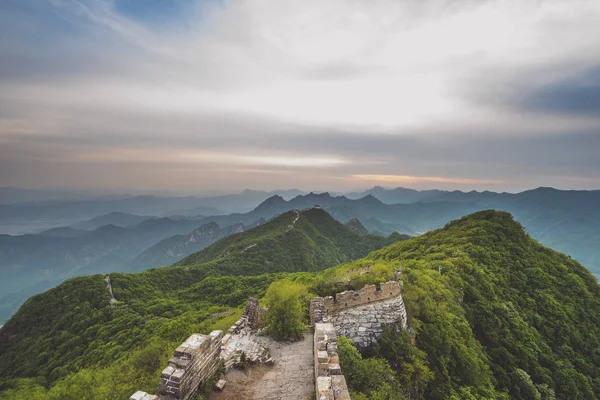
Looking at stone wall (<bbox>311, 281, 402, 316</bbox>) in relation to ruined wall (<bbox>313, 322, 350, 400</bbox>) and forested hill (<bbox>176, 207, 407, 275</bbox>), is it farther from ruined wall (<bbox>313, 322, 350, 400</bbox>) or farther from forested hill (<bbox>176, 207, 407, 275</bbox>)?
forested hill (<bbox>176, 207, 407, 275</bbox>)

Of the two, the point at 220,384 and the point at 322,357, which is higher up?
the point at 322,357

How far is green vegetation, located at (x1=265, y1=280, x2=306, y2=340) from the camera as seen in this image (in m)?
13.2

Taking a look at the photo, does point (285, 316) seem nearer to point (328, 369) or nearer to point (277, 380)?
point (277, 380)

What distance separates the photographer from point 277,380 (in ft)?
34.3

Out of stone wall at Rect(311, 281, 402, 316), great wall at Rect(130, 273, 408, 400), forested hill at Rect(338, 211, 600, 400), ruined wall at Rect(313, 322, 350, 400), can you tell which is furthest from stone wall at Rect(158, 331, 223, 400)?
forested hill at Rect(338, 211, 600, 400)

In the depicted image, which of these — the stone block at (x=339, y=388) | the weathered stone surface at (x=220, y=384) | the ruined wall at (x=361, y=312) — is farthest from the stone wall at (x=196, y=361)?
the stone block at (x=339, y=388)

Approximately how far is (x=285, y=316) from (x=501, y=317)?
19.5 m

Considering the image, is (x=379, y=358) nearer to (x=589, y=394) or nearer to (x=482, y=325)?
(x=482, y=325)

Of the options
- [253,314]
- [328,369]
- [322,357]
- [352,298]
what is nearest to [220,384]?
[322,357]

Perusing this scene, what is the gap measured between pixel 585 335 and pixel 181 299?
198ft

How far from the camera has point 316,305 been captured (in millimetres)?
14055

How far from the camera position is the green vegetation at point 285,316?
522 inches

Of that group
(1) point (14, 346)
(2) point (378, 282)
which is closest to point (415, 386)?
(2) point (378, 282)

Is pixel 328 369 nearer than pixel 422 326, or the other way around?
pixel 328 369
